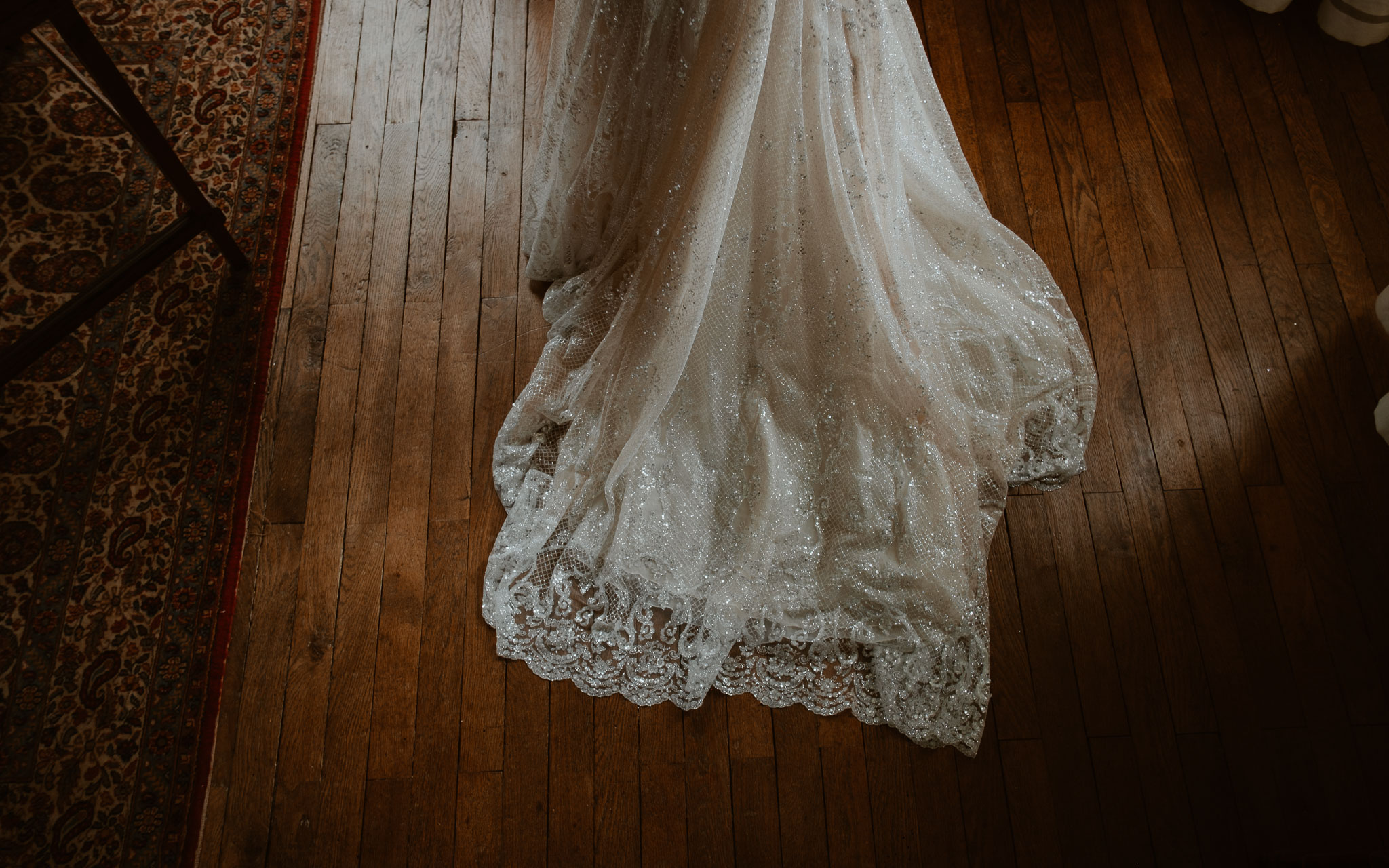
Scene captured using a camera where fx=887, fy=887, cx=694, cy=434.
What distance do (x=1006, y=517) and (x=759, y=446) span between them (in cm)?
53

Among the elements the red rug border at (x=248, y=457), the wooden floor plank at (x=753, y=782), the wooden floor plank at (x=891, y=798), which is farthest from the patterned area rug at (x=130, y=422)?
the wooden floor plank at (x=891, y=798)

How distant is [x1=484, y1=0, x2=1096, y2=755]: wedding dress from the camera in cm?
151

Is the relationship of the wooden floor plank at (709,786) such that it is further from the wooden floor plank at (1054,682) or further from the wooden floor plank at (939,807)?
the wooden floor plank at (1054,682)

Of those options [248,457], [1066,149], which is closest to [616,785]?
[248,457]

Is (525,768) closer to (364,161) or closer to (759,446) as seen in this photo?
(759,446)

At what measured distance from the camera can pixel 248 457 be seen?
1.80 m

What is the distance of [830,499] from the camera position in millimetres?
1606

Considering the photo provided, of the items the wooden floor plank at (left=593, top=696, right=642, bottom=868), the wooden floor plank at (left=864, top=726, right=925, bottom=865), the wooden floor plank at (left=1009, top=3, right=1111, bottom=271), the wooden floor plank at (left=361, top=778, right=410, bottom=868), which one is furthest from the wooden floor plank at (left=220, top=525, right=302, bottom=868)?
the wooden floor plank at (left=1009, top=3, right=1111, bottom=271)

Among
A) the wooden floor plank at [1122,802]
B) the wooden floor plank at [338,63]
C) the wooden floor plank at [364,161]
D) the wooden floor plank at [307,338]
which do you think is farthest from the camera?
the wooden floor plank at [338,63]

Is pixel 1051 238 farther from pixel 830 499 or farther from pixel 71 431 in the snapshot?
pixel 71 431

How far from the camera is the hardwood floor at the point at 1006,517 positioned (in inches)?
59.6

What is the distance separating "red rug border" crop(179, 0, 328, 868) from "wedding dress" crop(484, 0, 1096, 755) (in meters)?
0.51

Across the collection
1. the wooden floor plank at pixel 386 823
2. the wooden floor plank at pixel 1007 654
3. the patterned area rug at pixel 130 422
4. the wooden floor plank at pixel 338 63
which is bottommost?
the wooden floor plank at pixel 386 823

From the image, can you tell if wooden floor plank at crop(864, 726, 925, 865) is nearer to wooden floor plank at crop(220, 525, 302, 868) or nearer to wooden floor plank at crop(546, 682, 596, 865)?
wooden floor plank at crop(546, 682, 596, 865)
